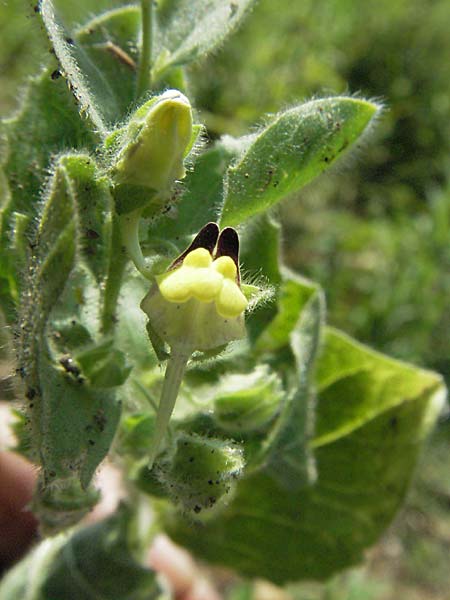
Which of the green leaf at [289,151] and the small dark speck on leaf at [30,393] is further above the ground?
the green leaf at [289,151]

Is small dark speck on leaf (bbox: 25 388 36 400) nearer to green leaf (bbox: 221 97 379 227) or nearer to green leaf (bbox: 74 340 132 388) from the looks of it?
green leaf (bbox: 74 340 132 388)

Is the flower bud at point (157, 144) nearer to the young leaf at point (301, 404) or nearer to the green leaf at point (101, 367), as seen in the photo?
the green leaf at point (101, 367)

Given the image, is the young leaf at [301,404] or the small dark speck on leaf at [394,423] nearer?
the young leaf at [301,404]

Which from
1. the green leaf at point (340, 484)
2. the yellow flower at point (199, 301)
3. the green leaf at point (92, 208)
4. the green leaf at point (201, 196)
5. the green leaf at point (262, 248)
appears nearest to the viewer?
the yellow flower at point (199, 301)

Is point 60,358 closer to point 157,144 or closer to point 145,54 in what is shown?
point 157,144

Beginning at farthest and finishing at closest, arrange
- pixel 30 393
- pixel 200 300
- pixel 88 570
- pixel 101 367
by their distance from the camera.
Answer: pixel 88 570
pixel 101 367
pixel 30 393
pixel 200 300

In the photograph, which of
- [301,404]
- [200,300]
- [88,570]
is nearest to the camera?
[200,300]

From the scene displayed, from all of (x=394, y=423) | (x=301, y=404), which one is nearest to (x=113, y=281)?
(x=301, y=404)

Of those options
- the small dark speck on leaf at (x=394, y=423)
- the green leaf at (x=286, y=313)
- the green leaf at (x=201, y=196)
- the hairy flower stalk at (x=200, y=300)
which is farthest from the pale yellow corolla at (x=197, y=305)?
the small dark speck on leaf at (x=394, y=423)
